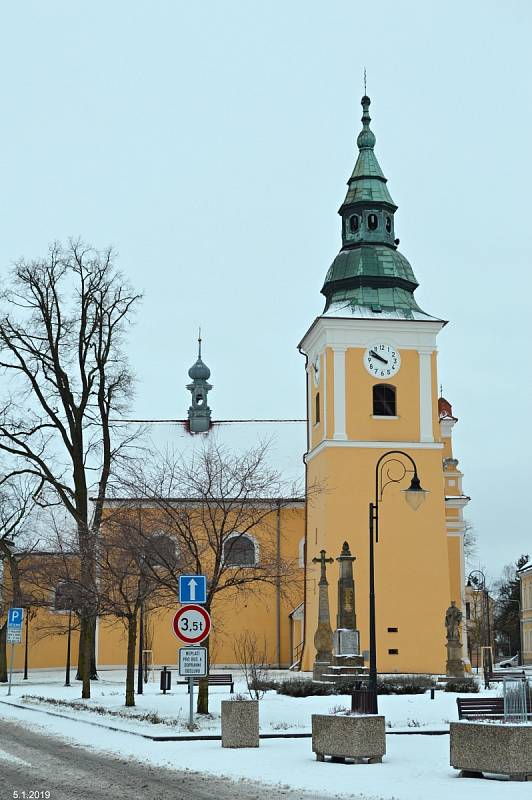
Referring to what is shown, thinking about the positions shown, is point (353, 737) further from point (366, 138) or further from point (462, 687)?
point (366, 138)

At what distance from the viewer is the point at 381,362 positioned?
41500mm

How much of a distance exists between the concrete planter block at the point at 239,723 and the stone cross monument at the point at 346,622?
16.5 metres

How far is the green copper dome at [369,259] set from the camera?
42.3m

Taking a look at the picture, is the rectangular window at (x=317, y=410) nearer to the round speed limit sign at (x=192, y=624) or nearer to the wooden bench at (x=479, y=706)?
the round speed limit sign at (x=192, y=624)

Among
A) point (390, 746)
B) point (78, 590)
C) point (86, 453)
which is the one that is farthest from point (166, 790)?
point (86, 453)

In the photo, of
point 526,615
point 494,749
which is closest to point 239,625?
point 494,749

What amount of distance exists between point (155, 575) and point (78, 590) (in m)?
4.11

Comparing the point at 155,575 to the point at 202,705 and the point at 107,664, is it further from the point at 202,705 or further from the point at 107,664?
the point at 107,664

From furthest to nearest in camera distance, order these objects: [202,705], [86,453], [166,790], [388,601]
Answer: [388,601]
[86,453]
[202,705]
[166,790]

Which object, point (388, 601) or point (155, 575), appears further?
point (388, 601)

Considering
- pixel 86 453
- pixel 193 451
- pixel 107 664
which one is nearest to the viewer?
pixel 86 453

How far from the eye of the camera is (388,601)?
39.4m

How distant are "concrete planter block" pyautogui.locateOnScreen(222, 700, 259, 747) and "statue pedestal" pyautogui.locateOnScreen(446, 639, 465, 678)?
1827 centimetres

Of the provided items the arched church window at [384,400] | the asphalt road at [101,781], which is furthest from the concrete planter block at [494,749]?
the arched church window at [384,400]
